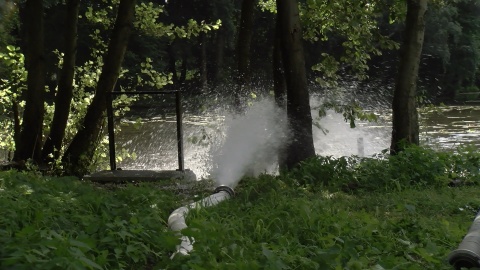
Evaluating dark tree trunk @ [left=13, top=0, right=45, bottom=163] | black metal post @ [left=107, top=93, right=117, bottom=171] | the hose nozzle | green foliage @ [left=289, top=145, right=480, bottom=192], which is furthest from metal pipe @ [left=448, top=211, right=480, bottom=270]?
dark tree trunk @ [left=13, top=0, right=45, bottom=163]

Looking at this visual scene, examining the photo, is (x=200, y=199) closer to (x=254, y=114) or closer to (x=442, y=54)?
(x=254, y=114)

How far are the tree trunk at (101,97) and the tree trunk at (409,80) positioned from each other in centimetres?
545

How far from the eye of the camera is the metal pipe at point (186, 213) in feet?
17.9

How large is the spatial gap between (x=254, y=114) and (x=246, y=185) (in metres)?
4.95

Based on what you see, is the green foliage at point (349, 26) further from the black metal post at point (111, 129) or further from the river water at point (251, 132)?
the black metal post at point (111, 129)

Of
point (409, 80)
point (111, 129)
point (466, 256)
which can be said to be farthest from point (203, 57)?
point (466, 256)

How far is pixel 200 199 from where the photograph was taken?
8.29 metres

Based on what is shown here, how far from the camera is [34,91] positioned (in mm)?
15922

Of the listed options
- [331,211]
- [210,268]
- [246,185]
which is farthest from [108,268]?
[246,185]

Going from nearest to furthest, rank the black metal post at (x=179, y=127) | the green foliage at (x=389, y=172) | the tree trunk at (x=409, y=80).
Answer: the green foliage at (x=389, y=172)
the tree trunk at (x=409, y=80)
the black metal post at (x=179, y=127)

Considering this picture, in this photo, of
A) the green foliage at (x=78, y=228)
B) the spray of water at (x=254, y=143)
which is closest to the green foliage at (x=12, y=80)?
the spray of water at (x=254, y=143)

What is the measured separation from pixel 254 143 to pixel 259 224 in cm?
709

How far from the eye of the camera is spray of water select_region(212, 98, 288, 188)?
12.6 m

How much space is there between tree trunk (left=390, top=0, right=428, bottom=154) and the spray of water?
201cm
